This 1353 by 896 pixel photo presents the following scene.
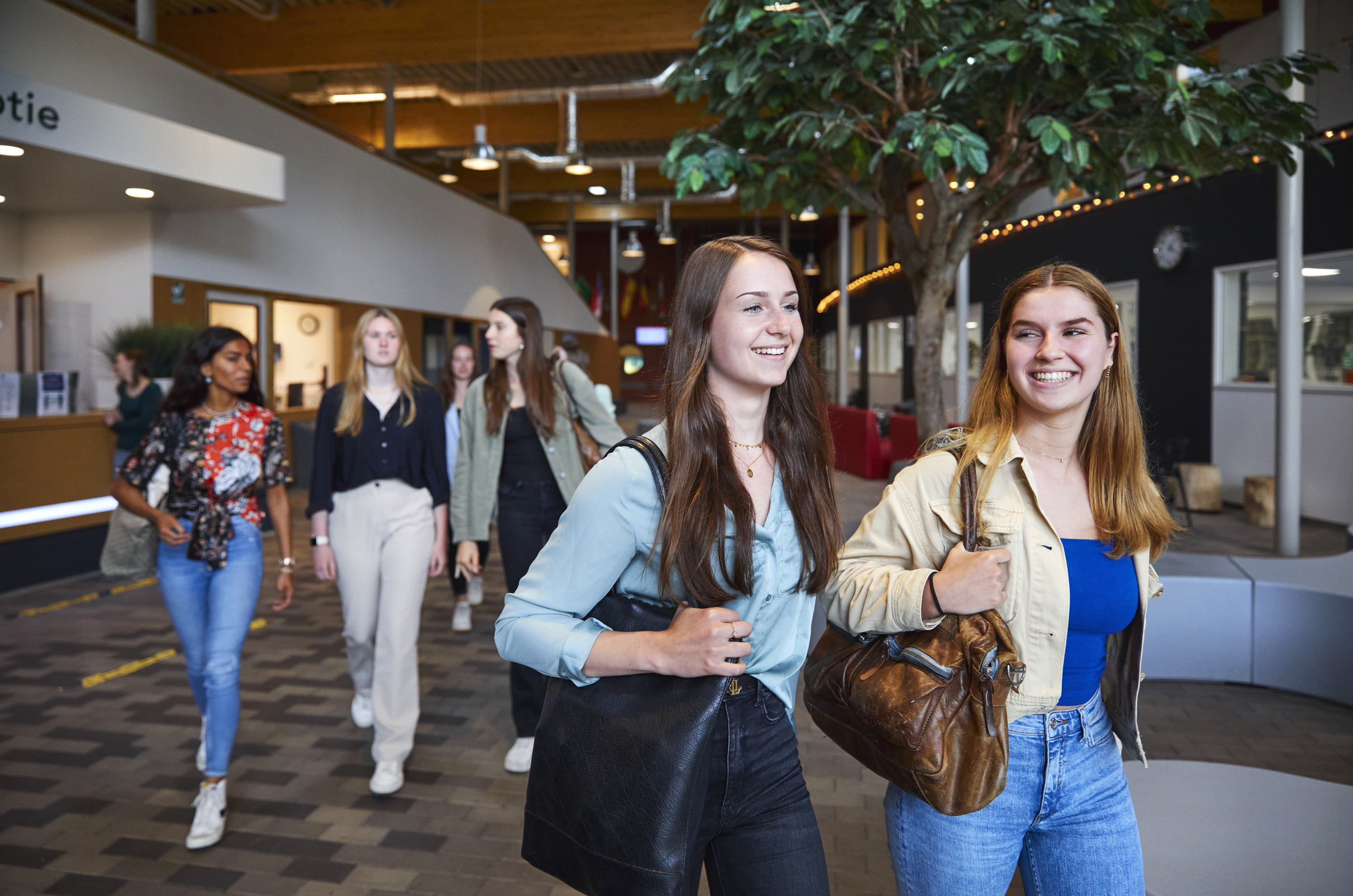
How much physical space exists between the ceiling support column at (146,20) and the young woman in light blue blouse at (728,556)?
953 centimetres

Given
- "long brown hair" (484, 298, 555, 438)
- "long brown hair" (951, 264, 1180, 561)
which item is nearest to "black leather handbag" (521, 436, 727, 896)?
"long brown hair" (951, 264, 1180, 561)

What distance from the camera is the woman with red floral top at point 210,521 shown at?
9.98ft

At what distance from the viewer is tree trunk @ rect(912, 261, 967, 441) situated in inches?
205

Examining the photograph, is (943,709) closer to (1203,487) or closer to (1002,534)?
(1002,534)

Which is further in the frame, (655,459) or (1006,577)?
(1006,577)

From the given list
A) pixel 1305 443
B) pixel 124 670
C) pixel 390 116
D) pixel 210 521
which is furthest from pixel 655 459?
pixel 390 116

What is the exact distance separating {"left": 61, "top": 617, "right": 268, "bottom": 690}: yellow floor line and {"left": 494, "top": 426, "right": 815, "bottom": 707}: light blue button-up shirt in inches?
142

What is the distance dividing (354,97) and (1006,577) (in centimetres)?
1593

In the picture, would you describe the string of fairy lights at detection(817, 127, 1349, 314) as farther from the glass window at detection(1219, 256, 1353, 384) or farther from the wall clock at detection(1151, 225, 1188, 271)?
the glass window at detection(1219, 256, 1353, 384)

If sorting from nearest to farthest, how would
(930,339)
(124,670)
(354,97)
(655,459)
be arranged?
1. (655,459)
2. (124,670)
3. (930,339)
4. (354,97)

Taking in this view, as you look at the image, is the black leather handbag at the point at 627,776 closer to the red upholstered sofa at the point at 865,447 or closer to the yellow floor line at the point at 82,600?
the yellow floor line at the point at 82,600

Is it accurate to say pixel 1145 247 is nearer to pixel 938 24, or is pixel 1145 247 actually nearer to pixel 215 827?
pixel 938 24

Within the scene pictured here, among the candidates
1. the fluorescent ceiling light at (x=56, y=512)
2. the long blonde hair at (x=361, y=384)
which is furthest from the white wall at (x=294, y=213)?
the long blonde hair at (x=361, y=384)

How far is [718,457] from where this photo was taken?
143cm
